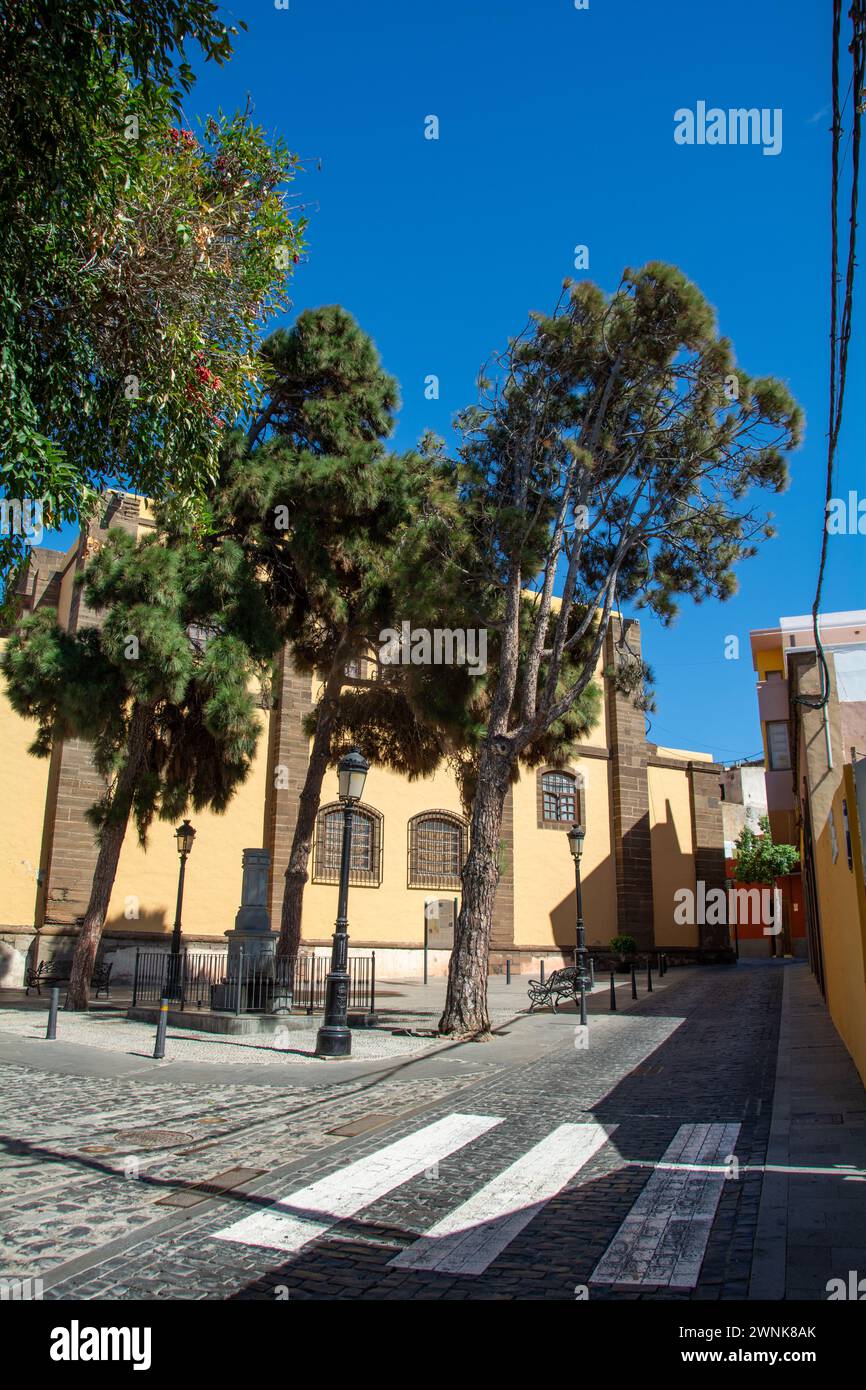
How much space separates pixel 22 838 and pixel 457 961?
1268 cm

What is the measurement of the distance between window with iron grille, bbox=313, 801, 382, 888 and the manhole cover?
1744 centimetres

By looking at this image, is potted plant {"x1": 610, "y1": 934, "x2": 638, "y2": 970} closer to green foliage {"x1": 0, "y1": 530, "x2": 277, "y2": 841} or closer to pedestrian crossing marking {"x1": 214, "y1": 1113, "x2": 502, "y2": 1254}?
green foliage {"x1": 0, "y1": 530, "x2": 277, "y2": 841}

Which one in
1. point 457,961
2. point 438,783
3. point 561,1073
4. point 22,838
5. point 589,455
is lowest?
point 561,1073

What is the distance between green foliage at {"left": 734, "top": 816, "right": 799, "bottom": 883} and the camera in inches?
1586

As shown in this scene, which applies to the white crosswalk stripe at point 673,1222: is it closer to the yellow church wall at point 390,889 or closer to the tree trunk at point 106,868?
the tree trunk at point 106,868

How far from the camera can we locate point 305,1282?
4.27 metres

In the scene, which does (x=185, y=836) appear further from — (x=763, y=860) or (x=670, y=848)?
(x=763, y=860)

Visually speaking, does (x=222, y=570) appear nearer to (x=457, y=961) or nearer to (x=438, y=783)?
(x=457, y=961)

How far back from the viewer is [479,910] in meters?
13.7

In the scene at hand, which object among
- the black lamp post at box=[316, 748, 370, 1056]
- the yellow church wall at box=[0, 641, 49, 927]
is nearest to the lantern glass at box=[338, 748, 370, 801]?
the black lamp post at box=[316, 748, 370, 1056]

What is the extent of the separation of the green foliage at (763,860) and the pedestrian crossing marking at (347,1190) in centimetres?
3475
